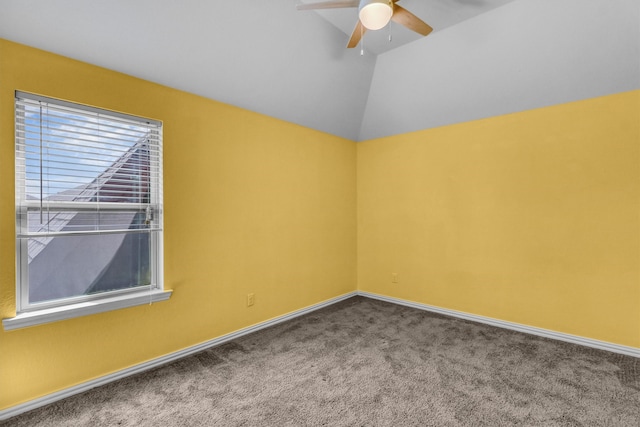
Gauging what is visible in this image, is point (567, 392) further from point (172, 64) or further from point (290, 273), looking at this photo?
point (172, 64)

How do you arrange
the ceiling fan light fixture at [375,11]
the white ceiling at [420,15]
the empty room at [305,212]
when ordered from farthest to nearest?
the white ceiling at [420,15] → the empty room at [305,212] → the ceiling fan light fixture at [375,11]

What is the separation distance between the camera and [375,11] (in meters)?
1.72

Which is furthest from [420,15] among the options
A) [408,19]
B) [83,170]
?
[83,170]

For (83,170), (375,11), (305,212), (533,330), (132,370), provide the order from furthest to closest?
(305,212) → (533,330) → (132,370) → (83,170) → (375,11)

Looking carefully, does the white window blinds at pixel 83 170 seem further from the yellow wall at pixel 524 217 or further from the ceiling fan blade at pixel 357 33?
the yellow wall at pixel 524 217

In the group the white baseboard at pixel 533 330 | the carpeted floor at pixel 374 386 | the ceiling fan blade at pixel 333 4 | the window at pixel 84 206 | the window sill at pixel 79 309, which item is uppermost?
the ceiling fan blade at pixel 333 4

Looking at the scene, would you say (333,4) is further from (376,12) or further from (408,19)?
(408,19)

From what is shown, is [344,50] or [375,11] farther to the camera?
[344,50]

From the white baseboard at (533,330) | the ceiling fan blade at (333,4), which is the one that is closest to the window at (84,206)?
the ceiling fan blade at (333,4)

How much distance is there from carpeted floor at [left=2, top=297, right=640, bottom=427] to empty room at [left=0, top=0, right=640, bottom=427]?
0.02 m

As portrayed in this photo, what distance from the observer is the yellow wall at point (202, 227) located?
70.3 inches

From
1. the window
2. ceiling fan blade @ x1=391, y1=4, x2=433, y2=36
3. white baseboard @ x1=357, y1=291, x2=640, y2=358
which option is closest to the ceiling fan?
ceiling fan blade @ x1=391, y1=4, x2=433, y2=36

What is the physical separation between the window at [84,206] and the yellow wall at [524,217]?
2777mm

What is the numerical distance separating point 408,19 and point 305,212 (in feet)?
7.09
